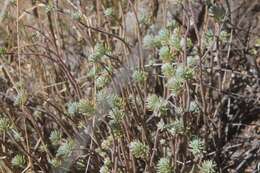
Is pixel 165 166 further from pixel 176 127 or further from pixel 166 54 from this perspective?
pixel 166 54

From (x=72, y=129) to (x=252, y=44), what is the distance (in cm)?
73

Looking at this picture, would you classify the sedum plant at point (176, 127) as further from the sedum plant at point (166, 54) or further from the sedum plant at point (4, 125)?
the sedum plant at point (4, 125)

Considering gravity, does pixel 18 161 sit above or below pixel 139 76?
below

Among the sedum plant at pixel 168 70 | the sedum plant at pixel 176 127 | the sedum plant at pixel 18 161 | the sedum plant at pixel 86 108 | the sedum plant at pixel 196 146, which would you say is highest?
the sedum plant at pixel 168 70

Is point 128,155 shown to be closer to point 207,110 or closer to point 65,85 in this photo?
point 207,110

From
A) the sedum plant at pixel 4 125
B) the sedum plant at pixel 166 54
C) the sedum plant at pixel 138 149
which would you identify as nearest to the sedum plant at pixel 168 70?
the sedum plant at pixel 166 54

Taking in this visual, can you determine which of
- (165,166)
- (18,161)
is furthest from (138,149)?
(18,161)

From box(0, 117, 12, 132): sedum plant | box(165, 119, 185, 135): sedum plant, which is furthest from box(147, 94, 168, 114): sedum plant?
box(0, 117, 12, 132): sedum plant

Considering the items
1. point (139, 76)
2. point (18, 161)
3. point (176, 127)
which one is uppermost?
point (139, 76)

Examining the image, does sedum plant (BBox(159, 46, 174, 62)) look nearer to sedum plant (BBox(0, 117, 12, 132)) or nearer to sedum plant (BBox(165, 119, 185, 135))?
sedum plant (BBox(165, 119, 185, 135))

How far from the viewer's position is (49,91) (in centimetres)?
194

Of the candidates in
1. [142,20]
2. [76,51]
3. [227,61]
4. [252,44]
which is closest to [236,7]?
[252,44]

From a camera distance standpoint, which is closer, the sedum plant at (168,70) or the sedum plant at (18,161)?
the sedum plant at (168,70)

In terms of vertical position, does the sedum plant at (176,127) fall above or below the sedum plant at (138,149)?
above
